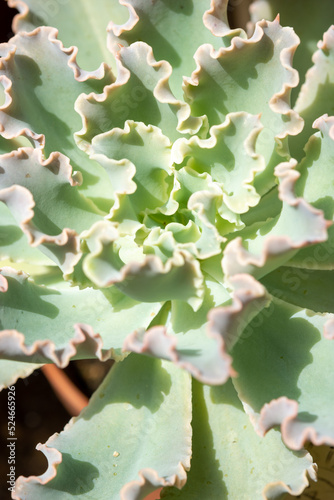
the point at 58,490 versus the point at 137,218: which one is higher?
the point at 137,218

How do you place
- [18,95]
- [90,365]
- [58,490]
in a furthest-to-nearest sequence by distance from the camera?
[90,365] < [18,95] < [58,490]

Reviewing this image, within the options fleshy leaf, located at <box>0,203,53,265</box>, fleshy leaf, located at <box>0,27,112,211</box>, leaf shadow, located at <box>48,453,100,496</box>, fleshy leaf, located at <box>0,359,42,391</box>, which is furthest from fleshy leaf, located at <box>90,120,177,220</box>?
leaf shadow, located at <box>48,453,100,496</box>

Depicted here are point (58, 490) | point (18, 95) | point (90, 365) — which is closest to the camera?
point (58, 490)

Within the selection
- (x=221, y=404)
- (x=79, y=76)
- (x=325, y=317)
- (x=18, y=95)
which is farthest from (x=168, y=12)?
(x=221, y=404)

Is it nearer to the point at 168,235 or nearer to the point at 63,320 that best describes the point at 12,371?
the point at 63,320

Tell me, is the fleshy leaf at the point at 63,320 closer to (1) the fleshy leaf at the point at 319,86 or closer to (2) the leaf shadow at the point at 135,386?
(2) the leaf shadow at the point at 135,386

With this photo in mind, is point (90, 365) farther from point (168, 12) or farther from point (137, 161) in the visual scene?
point (168, 12)
